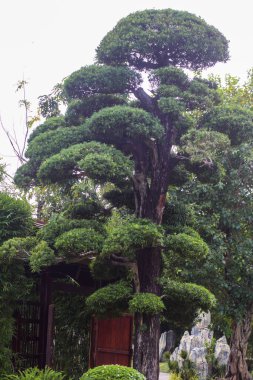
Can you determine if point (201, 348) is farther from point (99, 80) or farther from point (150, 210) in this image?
point (99, 80)

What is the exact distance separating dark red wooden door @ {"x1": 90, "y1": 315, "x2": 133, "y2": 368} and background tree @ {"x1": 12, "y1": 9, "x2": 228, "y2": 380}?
197 cm

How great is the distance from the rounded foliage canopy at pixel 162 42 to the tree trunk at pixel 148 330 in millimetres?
2548

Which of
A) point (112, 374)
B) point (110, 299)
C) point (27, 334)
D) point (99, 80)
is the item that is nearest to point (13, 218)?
point (110, 299)

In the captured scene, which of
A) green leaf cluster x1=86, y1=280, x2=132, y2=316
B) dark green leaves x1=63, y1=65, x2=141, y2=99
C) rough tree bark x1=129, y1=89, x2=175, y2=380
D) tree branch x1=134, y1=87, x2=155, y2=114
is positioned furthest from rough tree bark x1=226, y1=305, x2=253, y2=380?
dark green leaves x1=63, y1=65, x2=141, y2=99

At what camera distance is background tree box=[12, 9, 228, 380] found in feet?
22.0

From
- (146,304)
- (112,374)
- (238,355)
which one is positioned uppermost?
(146,304)

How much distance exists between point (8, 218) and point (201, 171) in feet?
8.51

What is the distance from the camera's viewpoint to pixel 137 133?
6.89 meters

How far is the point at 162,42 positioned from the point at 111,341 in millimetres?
4752

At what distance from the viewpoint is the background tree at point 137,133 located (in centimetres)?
670

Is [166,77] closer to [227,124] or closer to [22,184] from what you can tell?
[227,124]

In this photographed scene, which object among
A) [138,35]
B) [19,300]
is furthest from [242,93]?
[19,300]

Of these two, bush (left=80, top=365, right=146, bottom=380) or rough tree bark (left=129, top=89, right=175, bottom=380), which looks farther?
rough tree bark (left=129, top=89, right=175, bottom=380)

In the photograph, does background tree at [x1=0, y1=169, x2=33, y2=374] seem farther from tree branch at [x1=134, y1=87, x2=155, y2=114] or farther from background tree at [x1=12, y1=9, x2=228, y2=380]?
tree branch at [x1=134, y1=87, x2=155, y2=114]
